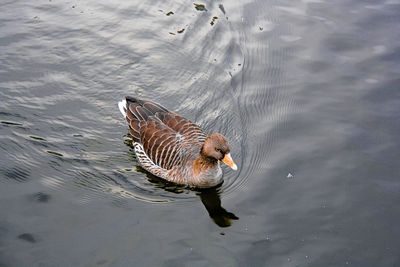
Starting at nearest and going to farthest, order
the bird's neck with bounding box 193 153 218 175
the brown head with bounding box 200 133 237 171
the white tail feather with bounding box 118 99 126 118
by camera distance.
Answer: the brown head with bounding box 200 133 237 171, the bird's neck with bounding box 193 153 218 175, the white tail feather with bounding box 118 99 126 118

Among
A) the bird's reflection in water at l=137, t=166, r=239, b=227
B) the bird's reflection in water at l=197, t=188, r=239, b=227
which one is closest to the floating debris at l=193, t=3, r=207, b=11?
the bird's reflection in water at l=137, t=166, r=239, b=227

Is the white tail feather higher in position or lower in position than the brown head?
lower

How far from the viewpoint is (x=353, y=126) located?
896 cm

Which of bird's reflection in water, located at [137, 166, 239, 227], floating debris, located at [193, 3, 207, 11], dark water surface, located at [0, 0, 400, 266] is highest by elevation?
floating debris, located at [193, 3, 207, 11]

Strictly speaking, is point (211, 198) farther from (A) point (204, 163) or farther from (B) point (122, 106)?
(B) point (122, 106)

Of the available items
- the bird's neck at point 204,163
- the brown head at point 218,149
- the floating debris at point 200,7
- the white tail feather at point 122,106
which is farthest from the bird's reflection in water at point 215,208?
the floating debris at point 200,7

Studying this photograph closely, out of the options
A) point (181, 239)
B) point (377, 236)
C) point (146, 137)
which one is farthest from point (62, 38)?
point (377, 236)

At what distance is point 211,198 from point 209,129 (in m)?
1.91

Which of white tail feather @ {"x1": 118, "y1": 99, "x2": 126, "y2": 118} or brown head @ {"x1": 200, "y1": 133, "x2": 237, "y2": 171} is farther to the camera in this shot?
white tail feather @ {"x1": 118, "y1": 99, "x2": 126, "y2": 118}

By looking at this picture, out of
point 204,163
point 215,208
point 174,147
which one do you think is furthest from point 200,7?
point 215,208

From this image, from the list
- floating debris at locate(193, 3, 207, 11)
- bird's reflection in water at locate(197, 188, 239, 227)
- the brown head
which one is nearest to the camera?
bird's reflection in water at locate(197, 188, 239, 227)

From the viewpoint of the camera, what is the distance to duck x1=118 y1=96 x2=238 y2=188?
7879 millimetres

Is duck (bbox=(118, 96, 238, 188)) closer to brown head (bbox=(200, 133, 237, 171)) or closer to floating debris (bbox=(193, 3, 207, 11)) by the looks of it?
brown head (bbox=(200, 133, 237, 171))

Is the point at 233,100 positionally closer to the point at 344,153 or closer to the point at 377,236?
the point at 344,153
